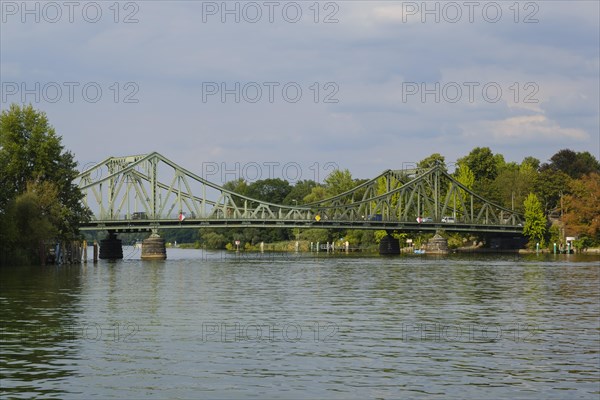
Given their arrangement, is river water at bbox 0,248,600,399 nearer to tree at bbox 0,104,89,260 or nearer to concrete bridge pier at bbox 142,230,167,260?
tree at bbox 0,104,89,260

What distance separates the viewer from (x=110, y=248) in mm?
147250

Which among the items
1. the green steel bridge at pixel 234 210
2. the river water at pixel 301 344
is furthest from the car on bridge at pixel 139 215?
the river water at pixel 301 344

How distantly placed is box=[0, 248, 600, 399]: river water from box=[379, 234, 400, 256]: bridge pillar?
116 m

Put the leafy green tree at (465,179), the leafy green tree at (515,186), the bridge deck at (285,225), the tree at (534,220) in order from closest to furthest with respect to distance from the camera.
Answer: the bridge deck at (285,225)
the tree at (534,220)
the leafy green tree at (515,186)
the leafy green tree at (465,179)

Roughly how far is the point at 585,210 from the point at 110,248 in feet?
242

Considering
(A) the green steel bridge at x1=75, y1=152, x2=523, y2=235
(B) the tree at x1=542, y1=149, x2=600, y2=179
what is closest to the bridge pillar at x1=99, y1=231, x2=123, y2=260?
(A) the green steel bridge at x1=75, y1=152, x2=523, y2=235

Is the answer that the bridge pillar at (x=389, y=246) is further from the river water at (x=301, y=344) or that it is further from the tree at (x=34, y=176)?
the river water at (x=301, y=344)

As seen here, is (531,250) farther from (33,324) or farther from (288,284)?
(33,324)

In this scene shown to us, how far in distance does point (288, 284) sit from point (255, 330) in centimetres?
3172

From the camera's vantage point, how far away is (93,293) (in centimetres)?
5462

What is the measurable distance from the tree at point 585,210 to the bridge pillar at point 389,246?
32330 mm

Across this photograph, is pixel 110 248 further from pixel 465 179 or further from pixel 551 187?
pixel 551 187

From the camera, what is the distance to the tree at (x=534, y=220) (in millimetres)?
166500

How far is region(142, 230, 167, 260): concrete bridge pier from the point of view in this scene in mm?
142675
